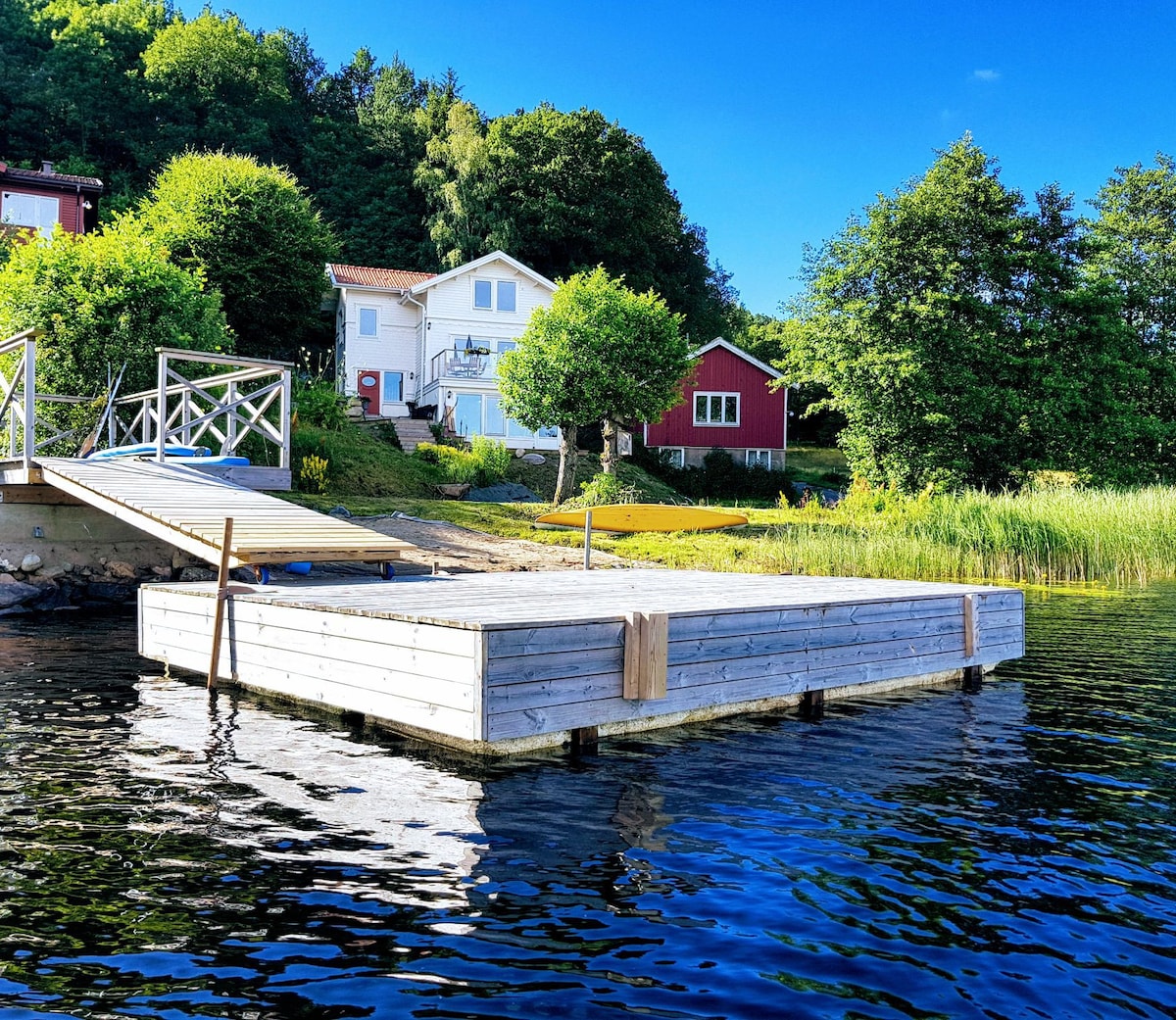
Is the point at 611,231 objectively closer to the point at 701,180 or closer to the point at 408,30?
the point at 701,180

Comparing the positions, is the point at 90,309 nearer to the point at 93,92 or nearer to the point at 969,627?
the point at 969,627

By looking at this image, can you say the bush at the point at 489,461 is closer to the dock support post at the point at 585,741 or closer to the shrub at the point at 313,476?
the shrub at the point at 313,476

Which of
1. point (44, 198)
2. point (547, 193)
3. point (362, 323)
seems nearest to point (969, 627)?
point (362, 323)

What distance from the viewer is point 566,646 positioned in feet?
22.2

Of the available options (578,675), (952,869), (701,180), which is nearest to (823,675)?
(578,675)

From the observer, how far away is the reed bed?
60.5 feet

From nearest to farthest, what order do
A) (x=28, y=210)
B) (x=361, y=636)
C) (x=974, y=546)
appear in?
(x=361, y=636) < (x=974, y=546) < (x=28, y=210)

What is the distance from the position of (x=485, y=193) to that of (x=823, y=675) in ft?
158

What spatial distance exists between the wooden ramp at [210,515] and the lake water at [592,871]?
2408 mm

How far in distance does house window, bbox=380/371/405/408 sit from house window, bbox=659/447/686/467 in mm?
11241

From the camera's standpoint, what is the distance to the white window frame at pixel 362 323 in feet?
141

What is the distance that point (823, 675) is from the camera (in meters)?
8.58

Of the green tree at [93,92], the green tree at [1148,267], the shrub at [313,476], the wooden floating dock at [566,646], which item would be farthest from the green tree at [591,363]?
the green tree at [93,92]

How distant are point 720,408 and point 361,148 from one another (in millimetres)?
31162
